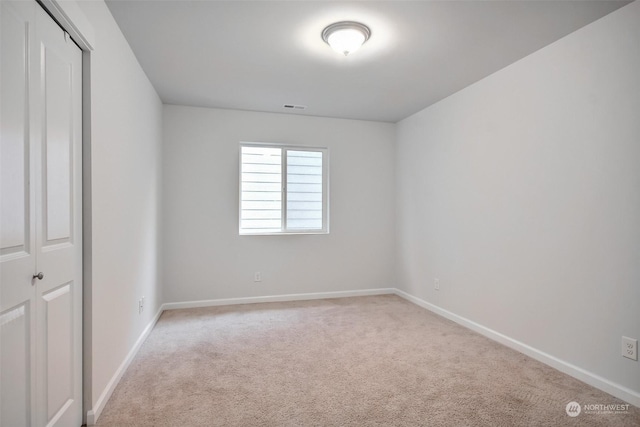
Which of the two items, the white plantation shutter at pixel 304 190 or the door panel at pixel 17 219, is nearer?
the door panel at pixel 17 219

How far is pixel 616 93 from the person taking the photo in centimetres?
216

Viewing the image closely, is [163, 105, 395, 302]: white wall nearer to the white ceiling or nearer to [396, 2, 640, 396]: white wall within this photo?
the white ceiling

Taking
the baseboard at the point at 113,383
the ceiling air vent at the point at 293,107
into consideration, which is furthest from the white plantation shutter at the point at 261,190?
the baseboard at the point at 113,383

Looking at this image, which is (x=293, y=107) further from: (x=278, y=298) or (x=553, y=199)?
(x=553, y=199)

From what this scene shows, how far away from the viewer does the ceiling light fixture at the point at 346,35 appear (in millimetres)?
2293

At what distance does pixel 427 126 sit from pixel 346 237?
1.78 m

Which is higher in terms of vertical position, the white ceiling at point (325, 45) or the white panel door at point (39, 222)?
the white ceiling at point (325, 45)

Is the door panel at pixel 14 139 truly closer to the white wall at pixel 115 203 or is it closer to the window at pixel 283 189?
the white wall at pixel 115 203

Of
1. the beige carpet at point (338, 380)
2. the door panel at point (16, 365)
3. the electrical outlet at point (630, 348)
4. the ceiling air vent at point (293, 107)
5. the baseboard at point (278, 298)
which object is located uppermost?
the ceiling air vent at point (293, 107)

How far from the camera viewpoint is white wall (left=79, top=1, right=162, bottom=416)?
1.89 metres

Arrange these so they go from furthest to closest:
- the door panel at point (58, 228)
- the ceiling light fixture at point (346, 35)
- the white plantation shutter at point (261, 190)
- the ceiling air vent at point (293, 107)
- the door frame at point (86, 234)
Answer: the white plantation shutter at point (261, 190) < the ceiling air vent at point (293, 107) < the ceiling light fixture at point (346, 35) < the door frame at point (86, 234) < the door panel at point (58, 228)

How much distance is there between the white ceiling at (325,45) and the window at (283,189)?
2.71 feet

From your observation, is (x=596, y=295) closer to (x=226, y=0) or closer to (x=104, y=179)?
(x=226, y=0)

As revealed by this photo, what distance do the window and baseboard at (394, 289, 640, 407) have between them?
2.03 meters
